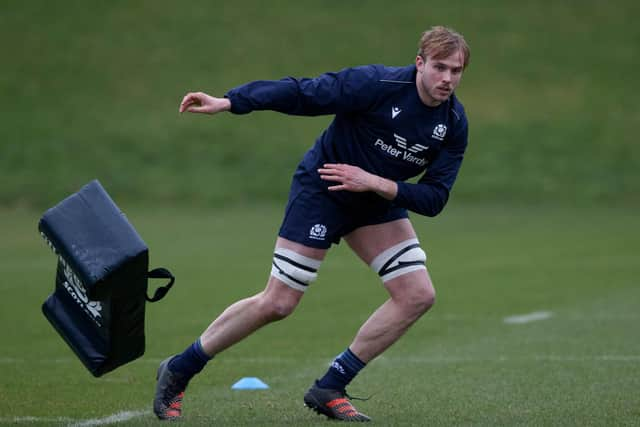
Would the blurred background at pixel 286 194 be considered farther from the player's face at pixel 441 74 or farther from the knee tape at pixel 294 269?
the player's face at pixel 441 74

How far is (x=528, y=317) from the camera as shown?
38.4 ft

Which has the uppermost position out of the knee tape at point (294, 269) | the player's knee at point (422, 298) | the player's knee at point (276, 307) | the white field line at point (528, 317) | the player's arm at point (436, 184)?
the player's arm at point (436, 184)

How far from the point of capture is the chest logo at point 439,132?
6.67m

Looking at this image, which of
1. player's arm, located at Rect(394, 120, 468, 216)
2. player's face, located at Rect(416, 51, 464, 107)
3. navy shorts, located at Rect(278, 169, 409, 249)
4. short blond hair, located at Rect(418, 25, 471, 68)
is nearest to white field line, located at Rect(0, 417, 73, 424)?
navy shorts, located at Rect(278, 169, 409, 249)

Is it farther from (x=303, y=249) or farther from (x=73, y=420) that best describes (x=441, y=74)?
(x=73, y=420)

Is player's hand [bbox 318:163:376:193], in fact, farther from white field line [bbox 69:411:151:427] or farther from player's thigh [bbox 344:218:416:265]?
white field line [bbox 69:411:151:427]

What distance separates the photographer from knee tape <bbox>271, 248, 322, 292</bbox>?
6.66 metres

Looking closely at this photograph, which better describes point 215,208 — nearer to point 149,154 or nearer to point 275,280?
point 149,154

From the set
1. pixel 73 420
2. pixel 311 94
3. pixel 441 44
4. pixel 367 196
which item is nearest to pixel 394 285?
pixel 367 196

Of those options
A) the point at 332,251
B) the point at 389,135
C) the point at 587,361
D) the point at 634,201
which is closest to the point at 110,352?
the point at 389,135

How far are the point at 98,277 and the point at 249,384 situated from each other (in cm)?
212

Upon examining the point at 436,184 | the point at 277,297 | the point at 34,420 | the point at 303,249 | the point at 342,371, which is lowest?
the point at 34,420

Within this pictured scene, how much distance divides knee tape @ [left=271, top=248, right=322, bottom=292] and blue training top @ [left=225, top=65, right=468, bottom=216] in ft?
→ 1.46

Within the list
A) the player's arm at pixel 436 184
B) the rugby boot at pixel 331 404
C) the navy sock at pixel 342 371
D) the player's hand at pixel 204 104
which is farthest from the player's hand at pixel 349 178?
the rugby boot at pixel 331 404
